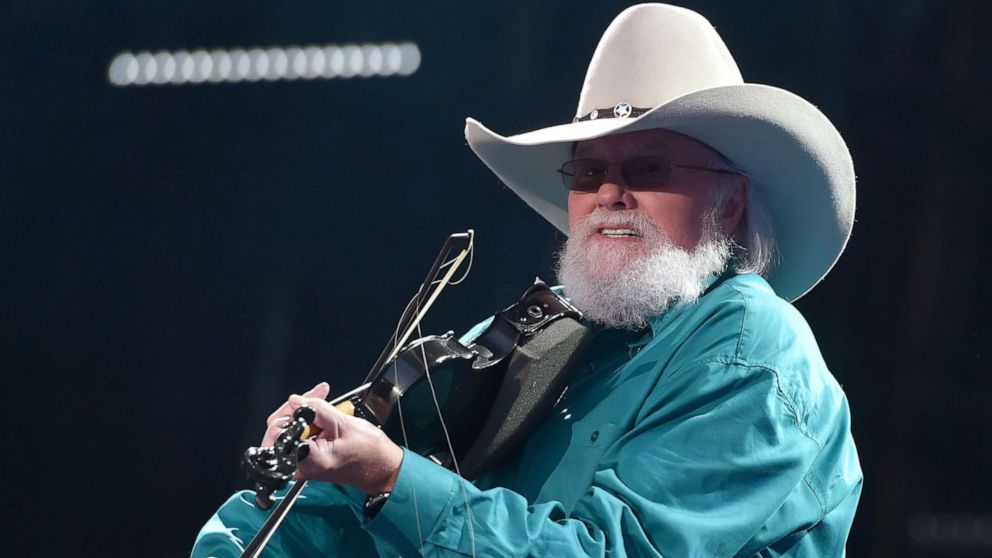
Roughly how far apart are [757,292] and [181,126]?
221 centimetres

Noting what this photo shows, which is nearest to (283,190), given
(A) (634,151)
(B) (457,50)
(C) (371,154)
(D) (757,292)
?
(C) (371,154)

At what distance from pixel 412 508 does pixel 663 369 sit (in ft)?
1.60

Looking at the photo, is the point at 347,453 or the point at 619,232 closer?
the point at 347,453

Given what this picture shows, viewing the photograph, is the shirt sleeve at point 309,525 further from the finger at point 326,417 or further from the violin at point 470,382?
the finger at point 326,417

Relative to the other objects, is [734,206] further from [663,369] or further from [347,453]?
[347,453]

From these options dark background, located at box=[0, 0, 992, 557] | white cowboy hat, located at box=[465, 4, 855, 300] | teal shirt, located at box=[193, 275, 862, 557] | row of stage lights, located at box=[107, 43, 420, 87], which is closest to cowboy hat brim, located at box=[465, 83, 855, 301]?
white cowboy hat, located at box=[465, 4, 855, 300]

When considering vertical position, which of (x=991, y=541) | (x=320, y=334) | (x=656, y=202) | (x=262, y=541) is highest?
(x=656, y=202)

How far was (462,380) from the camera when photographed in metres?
1.97

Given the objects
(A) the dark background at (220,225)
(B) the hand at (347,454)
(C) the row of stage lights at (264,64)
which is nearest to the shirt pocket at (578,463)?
(B) the hand at (347,454)

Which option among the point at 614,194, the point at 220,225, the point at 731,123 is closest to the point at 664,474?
the point at 614,194

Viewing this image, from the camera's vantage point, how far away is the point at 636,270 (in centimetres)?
205

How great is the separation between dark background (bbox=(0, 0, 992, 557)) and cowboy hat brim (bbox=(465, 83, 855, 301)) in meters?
0.85

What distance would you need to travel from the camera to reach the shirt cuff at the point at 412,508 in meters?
1.57

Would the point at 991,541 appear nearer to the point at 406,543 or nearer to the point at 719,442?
the point at 719,442
